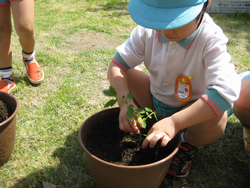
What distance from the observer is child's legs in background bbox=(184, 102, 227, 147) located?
1328 mm

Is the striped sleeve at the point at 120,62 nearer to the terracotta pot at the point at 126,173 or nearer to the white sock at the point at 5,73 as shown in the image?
the terracotta pot at the point at 126,173

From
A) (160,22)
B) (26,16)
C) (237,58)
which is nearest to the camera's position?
(160,22)

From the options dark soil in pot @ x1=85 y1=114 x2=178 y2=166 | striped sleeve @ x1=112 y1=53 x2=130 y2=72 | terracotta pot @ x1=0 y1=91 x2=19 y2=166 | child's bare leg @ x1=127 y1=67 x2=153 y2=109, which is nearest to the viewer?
dark soil in pot @ x1=85 y1=114 x2=178 y2=166

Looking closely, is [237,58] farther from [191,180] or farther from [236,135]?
[191,180]

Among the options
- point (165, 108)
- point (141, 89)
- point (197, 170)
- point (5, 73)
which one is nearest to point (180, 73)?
point (165, 108)

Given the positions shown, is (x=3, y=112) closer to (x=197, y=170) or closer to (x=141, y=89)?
(x=141, y=89)

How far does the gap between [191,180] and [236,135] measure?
2.08 ft

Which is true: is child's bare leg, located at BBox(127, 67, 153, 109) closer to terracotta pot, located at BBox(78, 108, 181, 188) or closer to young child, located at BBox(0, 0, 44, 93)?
terracotta pot, located at BBox(78, 108, 181, 188)

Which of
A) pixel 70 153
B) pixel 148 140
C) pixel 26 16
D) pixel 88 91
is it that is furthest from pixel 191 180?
pixel 26 16

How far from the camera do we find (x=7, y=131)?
146 centimetres

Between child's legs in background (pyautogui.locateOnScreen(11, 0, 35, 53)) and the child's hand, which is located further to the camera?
child's legs in background (pyautogui.locateOnScreen(11, 0, 35, 53))

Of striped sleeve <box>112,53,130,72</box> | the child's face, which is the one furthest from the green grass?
the child's face

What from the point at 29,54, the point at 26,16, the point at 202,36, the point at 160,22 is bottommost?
the point at 29,54

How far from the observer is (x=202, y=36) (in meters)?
1.29
